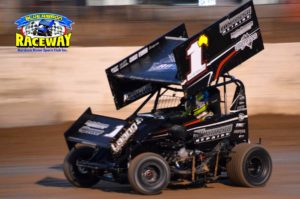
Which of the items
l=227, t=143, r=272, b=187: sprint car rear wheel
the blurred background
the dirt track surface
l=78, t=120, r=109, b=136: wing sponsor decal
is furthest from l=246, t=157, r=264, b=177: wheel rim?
the blurred background

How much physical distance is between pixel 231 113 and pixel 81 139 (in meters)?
2.12

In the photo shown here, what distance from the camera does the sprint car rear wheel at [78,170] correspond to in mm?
10258

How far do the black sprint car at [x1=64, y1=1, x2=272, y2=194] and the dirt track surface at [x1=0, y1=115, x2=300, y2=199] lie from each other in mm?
225

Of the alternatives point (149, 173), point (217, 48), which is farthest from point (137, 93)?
point (149, 173)

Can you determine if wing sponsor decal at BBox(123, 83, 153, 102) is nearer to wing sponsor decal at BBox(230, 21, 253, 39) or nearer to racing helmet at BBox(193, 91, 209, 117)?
racing helmet at BBox(193, 91, 209, 117)

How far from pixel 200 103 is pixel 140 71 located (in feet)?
3.17

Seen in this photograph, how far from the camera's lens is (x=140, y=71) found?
10.4 m

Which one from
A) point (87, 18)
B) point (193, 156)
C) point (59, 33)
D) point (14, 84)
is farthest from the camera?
point (87, 18)

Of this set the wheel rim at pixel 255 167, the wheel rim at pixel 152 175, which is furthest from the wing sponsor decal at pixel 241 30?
the wheel rim at pixel 152 175

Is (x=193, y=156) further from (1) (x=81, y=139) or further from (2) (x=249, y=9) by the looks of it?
(2) (x=249, y=9)

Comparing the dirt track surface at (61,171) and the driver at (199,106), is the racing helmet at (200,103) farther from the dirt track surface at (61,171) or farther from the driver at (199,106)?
the dirt track surface at (61,171)

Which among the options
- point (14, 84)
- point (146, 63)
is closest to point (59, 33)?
point (14, 84)

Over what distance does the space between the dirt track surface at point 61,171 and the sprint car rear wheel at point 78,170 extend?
0.14 meters

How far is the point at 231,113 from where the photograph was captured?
10.3m
